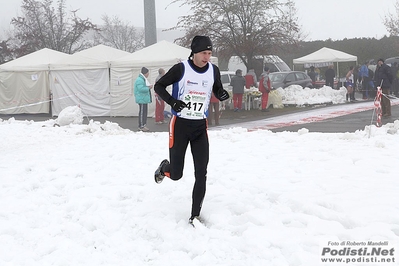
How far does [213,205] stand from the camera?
576 cm

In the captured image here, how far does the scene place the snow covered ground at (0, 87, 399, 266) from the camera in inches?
181

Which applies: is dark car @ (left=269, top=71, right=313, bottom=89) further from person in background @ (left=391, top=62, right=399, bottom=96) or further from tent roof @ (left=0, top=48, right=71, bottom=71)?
tent roof @ (left=0, top=48, right=71, bottom=71)

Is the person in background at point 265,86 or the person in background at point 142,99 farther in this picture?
the person in background at point 265,86

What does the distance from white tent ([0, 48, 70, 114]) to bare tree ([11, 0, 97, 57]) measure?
16.9m

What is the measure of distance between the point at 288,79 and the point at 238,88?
7.97 metres

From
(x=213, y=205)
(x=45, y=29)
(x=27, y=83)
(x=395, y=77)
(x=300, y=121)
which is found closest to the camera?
(x=213, y=205)

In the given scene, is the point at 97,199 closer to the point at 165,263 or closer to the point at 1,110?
the point at 165,263

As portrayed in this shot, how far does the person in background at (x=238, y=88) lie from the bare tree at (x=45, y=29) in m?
24.0

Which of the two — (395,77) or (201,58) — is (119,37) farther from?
(201,58)

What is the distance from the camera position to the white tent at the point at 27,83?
23.1 meters

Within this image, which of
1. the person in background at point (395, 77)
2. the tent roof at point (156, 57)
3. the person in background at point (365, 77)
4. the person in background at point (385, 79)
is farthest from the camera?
the person in background at point (395, 77)

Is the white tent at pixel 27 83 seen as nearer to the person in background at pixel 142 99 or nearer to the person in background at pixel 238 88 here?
the person in background at pixel 238 88

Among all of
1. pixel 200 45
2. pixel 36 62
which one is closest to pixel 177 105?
pixel 200 45

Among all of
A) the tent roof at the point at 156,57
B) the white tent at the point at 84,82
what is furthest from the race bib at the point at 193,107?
the white tent at the point at 84,82
